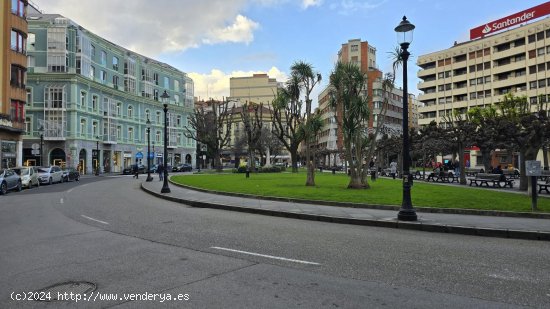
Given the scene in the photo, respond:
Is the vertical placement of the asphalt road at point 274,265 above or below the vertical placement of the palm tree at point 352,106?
below

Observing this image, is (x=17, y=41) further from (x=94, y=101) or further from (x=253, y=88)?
(x=253, y=88)

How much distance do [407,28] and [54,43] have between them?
5221cm

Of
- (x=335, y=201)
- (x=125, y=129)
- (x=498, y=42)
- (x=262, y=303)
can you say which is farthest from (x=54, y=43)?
(x=498, y=42)

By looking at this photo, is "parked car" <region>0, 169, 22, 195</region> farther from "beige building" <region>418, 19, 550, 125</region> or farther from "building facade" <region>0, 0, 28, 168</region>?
"beige building" <region>418, 19, 550, 125</region>

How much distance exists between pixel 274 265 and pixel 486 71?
82.6 metres

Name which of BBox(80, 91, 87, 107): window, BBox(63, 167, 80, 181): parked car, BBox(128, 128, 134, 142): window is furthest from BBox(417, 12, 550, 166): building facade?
BBox(80, 91, 87, 107): window

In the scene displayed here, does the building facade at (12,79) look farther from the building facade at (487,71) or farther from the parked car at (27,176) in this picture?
the building facade at (487,71)

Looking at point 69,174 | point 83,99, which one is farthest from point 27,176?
point 83,99

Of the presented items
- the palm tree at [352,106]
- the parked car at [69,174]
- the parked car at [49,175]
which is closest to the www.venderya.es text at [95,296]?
the palm tree at [352,106]

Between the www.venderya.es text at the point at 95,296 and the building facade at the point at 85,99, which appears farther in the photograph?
the building facade at the point at 85,99

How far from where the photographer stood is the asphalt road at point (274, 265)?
4.85m

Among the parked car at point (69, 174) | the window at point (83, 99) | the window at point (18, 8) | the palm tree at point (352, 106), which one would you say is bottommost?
the parked car at point (69, 174)

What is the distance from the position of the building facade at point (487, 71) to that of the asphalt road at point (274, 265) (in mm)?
57408

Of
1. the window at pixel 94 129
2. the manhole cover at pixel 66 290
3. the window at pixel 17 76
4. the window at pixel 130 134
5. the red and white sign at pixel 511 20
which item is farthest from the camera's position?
the red and white sign at pixel 511 20
